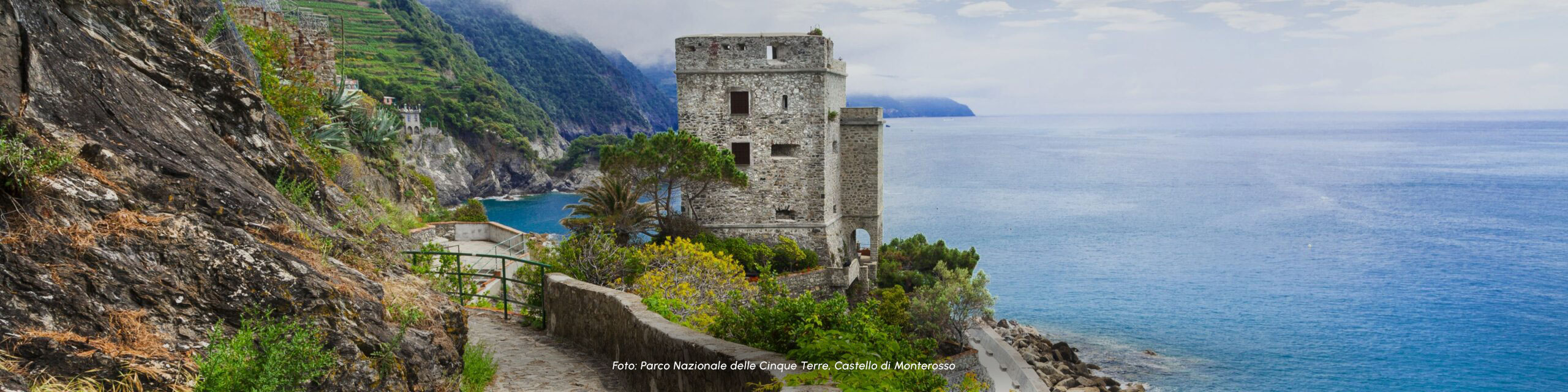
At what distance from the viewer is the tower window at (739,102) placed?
98.9 feet

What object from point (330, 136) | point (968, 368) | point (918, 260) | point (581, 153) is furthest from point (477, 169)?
point (330, 136)

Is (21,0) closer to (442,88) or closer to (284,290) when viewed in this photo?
(284,290)

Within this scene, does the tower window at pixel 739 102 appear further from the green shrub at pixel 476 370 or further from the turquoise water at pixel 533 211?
the turquoise water at pixel 533 211

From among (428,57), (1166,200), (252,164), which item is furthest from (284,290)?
(428,57)

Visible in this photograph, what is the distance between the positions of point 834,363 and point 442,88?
3830 inches

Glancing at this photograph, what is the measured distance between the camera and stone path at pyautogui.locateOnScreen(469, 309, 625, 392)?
7.74 m

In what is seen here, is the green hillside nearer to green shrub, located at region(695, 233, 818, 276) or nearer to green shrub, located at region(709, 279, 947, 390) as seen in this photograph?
green shrub, located at region(695, 233, 818, 276)

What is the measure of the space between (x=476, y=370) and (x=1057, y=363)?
3151 centimetres

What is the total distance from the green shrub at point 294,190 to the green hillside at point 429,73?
250 feet

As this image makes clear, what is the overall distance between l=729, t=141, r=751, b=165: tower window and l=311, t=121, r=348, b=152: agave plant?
549 inches

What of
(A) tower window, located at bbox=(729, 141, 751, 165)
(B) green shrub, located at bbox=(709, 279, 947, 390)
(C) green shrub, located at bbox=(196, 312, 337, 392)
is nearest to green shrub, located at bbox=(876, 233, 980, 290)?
(A) tower window, located at bbox=(729, 141, 751, 165)

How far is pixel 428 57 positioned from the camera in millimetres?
100188

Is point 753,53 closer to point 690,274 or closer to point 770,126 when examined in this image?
point 770,126

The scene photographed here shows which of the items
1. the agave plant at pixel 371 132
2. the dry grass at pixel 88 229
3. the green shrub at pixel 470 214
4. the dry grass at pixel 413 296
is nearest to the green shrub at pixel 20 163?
the dry grass at pixel 88 229
